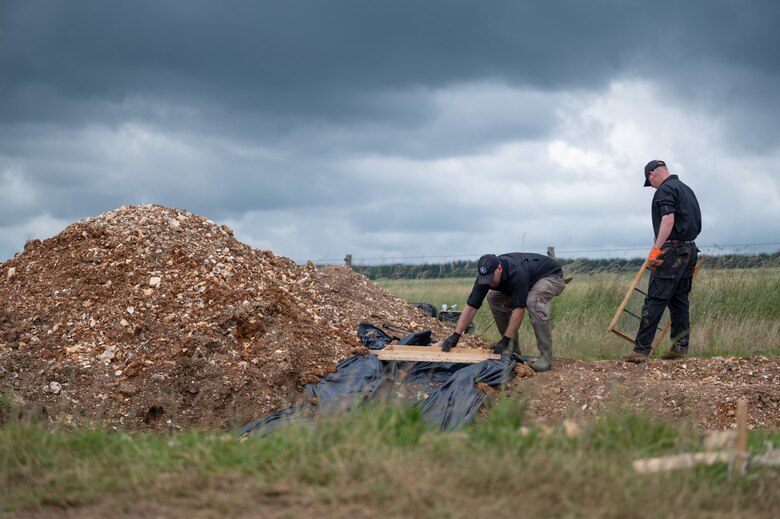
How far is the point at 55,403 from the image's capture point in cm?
784

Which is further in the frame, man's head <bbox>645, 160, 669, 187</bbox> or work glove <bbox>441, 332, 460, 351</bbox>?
man's head <bbox>645, 160, 669, 187</bbox>

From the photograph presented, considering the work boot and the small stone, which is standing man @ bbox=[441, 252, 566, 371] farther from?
the small stone

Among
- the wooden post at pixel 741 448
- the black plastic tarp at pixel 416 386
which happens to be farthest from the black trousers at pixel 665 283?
the wooden post at pixel 741 448

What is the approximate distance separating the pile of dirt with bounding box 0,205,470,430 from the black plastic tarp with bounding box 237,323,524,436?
27 cm

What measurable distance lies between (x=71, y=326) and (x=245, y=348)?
6.53ft

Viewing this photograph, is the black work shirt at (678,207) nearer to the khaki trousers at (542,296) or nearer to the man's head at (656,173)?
the man's head at (656,173)

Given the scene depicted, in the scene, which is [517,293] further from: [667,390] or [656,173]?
[656,173]

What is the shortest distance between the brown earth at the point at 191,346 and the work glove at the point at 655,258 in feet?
3.58

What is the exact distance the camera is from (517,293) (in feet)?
27.3

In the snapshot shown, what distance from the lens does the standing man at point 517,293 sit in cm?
815

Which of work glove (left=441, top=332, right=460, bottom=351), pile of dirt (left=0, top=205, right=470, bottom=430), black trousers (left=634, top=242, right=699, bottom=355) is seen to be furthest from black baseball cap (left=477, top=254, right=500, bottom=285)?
black trousers (left=634, top=242, right=699, bottom=355)

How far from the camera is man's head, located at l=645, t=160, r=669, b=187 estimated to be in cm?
912

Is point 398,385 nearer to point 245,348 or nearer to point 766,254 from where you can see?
point 245,348

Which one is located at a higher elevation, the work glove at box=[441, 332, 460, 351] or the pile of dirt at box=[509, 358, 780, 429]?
the work glove at box=[441, 332, 460, 351]
